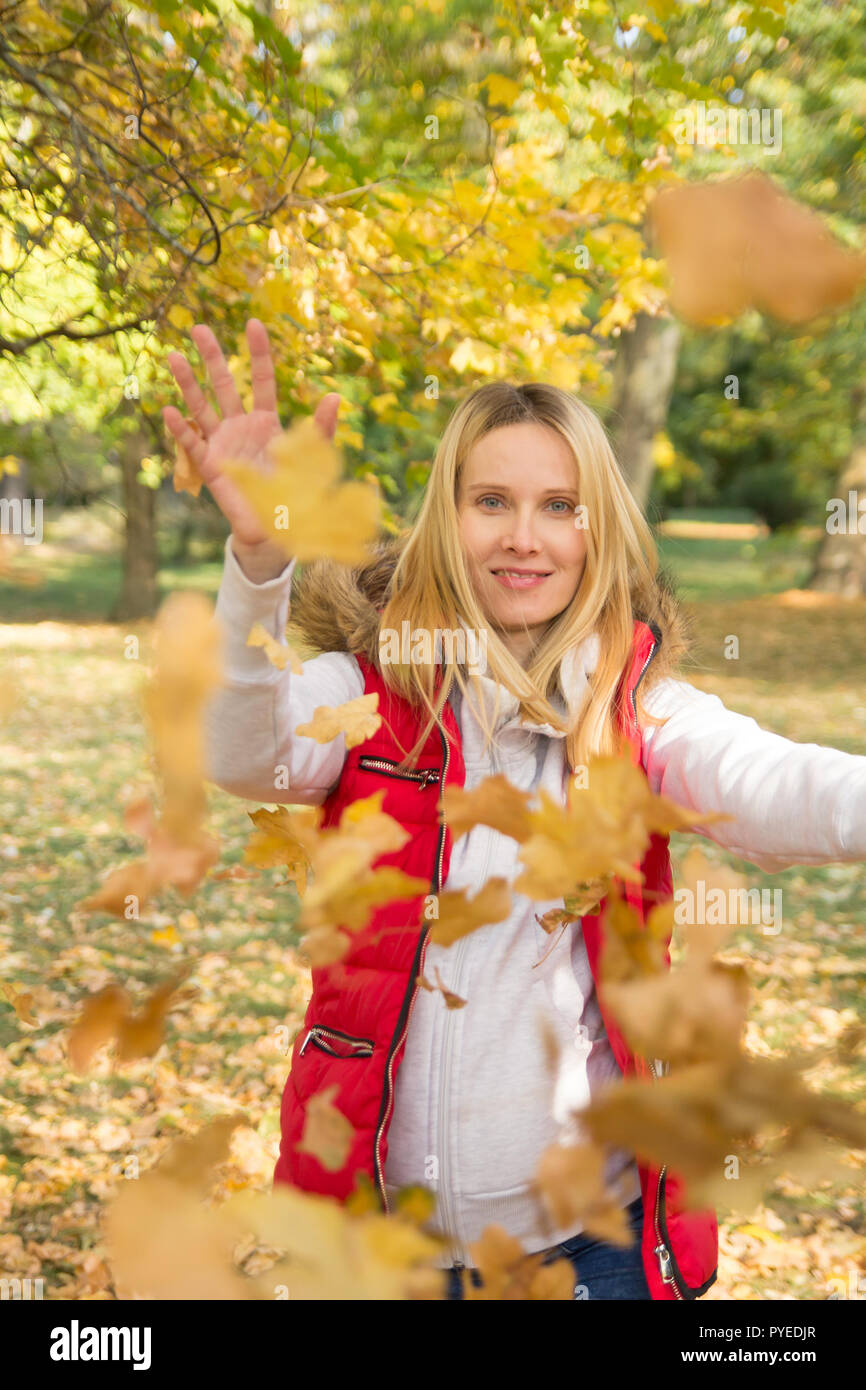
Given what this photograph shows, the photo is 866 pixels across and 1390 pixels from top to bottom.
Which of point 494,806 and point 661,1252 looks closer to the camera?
point 494,806

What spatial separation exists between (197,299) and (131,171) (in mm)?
306

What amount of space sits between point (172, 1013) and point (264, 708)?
132 inches

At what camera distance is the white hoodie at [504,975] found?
1.37m

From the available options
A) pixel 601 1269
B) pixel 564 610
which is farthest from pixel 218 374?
pixel 601 1269

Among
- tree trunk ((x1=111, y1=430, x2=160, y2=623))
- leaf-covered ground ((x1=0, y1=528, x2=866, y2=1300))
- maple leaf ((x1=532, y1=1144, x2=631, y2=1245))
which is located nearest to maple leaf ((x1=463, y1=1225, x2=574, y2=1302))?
maple leaf ((x1=532, y1=1144, x2=631, y2=1245))

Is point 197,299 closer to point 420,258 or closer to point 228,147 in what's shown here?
point 228,147

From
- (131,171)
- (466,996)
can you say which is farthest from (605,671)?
(131,171)

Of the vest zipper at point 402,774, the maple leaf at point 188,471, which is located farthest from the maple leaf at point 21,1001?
the maple leaf at point 188,471

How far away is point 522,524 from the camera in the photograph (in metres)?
1.63

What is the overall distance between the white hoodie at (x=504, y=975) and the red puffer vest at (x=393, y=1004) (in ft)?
0.17

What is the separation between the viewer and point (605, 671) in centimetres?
161

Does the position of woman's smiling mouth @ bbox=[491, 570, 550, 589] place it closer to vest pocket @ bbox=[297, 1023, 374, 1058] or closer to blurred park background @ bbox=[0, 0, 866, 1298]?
blurred park background @ bbox=[0, 0, 866, 1298]

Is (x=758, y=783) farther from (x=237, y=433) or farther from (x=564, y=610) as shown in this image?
(x=237, y=433)

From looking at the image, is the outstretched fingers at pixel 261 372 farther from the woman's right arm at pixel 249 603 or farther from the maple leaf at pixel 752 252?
the maple leaf at pixel 752 252
